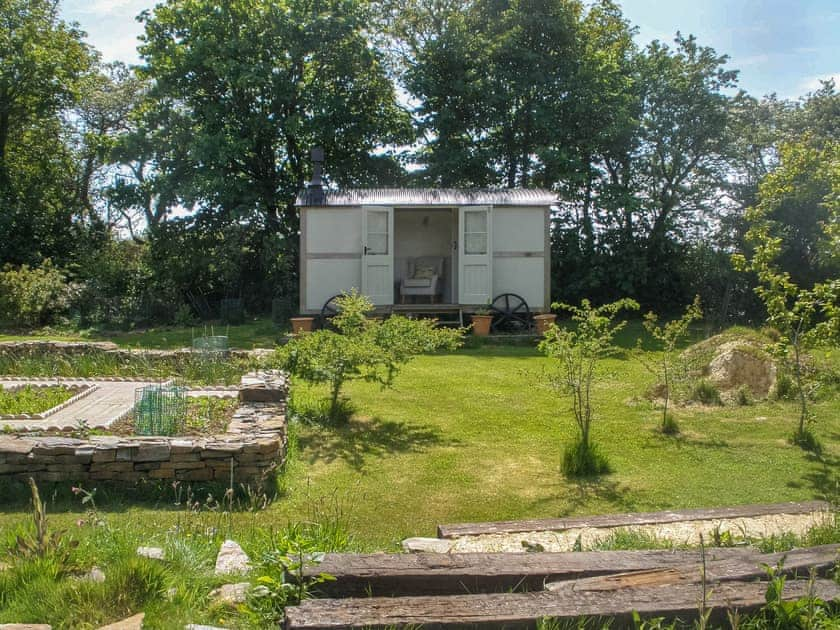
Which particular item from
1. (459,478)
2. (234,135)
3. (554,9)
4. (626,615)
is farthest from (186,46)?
(626,615)

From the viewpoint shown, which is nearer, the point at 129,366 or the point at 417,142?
the point at 129,366

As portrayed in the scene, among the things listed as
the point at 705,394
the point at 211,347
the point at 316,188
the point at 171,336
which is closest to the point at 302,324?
the point at 171,336

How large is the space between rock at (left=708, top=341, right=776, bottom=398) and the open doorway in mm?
7935

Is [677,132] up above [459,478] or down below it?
above

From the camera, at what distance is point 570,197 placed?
723 inches

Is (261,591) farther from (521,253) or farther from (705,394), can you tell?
(521,253)

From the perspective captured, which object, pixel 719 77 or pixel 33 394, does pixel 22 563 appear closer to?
pixel 33 394

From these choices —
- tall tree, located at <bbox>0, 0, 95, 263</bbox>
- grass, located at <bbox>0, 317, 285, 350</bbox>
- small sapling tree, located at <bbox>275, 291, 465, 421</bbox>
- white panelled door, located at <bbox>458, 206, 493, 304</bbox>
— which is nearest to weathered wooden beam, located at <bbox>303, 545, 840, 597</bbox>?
small sapling tree, located at <bbox>275, 291, 465, 421</bbox>

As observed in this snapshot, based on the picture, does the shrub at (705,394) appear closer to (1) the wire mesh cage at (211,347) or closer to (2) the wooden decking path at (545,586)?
(2) the wooden decking path at (545,586)

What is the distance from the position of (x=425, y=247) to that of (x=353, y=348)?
10.2 metres

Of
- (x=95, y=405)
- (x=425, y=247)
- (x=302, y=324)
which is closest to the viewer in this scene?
(x=95, y=405)

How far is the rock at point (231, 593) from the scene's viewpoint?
10.0 feet

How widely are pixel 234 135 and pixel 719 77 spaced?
11578mm

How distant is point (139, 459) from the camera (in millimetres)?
5027
